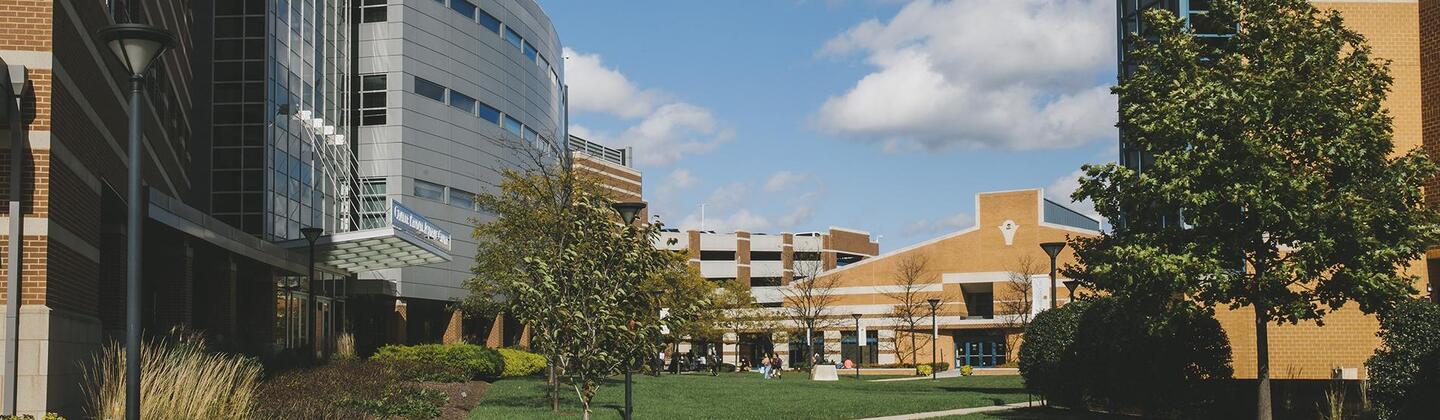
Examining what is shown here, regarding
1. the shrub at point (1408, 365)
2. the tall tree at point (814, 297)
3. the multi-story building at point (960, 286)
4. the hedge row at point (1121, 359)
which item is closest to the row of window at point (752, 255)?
the tall tree at point (814, 297)

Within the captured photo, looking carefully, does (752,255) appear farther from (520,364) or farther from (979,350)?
(520,364)

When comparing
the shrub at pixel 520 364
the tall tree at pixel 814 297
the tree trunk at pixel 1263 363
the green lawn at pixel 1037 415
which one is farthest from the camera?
the tall tree at pixel 814 297

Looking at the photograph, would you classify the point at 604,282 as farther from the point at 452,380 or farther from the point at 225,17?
the point at 225,17

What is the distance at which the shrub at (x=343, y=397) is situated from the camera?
18.4 metres

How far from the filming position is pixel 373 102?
186 ft

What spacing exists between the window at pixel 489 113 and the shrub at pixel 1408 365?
4813cm

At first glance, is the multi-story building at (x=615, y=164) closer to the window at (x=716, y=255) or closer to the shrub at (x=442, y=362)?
the window at (x=716, y=255)

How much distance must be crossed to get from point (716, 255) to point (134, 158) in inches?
4883

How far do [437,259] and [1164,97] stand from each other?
32.3 m

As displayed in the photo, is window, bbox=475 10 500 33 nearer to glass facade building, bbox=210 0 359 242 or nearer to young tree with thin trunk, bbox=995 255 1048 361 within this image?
glass facade building, bbox=210 0 359 242

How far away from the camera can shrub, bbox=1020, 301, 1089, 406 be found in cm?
2692

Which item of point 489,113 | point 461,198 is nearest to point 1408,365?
point 461,198

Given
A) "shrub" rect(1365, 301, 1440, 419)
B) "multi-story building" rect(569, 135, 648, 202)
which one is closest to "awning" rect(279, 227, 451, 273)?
"shrub" rect(1365, 301, 1440, 419)

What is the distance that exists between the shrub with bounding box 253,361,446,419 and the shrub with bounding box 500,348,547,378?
613 inches
